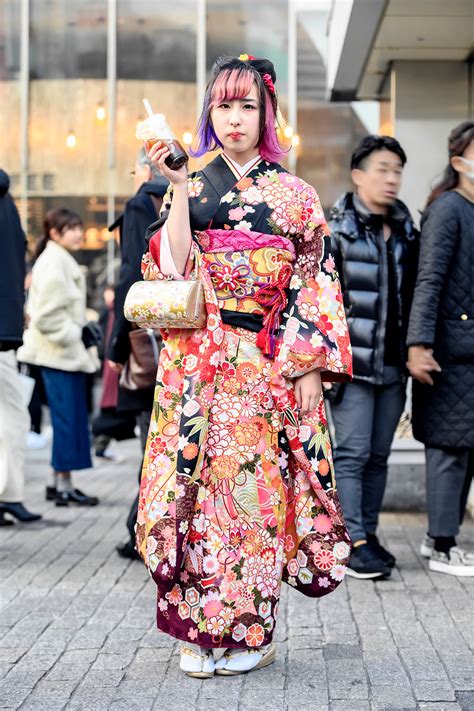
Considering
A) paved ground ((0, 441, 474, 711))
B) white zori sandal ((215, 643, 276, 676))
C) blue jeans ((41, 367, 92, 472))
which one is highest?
blue jeans ((41, 367, 92, 472))

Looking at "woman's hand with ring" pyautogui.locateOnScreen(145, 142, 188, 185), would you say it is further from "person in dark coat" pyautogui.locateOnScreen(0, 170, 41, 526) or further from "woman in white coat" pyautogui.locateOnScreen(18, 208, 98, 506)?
"woman in white coat" pyautogui.locateOnScreen(18, 208, 98, 506)

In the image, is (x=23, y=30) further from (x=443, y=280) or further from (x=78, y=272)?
(x=443, y=280)

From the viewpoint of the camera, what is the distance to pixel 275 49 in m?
18.6

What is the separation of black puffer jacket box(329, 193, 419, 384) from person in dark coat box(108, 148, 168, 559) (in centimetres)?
87

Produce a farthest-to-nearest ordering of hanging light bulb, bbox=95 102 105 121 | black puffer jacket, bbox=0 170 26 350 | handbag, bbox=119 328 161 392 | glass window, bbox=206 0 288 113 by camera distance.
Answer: hanging light bulb, bbox=95 102 105 121, glass window, bbox=206 0 288 113, black puffer jacket, bbox=0 170 26 350, handbag, bbox=119 328 161 392

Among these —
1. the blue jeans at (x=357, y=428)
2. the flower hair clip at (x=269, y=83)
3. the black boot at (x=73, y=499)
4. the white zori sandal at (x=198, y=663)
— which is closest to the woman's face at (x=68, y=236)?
the black boot at (x=73, y=499)

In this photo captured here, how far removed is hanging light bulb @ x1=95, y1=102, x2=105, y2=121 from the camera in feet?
61.9

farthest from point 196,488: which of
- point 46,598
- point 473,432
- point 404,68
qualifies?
point 404,68

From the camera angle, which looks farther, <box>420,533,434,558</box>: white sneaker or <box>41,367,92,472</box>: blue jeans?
<box>41,367,92,472</box>: blue jeans

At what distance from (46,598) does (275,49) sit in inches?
588

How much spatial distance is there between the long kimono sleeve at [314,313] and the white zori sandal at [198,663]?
3.08 feet

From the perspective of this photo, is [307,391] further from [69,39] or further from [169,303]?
[69,39]

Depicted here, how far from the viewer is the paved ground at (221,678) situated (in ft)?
Result: 11.6

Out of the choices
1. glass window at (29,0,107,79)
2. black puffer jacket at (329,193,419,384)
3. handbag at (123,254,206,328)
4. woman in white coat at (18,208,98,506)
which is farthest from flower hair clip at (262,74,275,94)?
glass window at (29,0,107,79)
